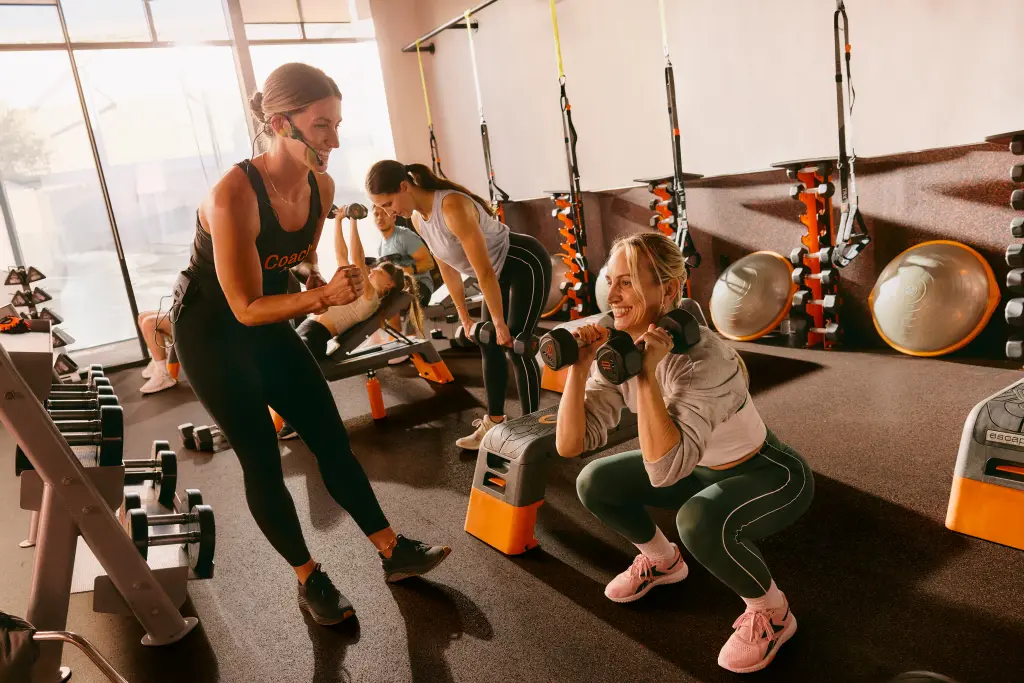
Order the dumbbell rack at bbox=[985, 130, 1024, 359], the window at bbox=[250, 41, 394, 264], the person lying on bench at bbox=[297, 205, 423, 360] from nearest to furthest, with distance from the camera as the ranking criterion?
1. the dumbbell rack at bbox=[985, 130, 1024, 359]
2. the person lying on bench at bbox=[297, 205, 423, 360]
3. the window at bbox=[250, 41, 394, 264]

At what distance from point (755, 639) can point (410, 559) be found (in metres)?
0.89

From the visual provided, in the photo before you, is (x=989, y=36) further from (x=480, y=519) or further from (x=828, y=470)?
(x=480, y=519)

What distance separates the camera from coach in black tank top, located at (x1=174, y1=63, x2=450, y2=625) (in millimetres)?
1478

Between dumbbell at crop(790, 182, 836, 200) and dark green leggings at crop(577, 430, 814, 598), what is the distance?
94.3 inches

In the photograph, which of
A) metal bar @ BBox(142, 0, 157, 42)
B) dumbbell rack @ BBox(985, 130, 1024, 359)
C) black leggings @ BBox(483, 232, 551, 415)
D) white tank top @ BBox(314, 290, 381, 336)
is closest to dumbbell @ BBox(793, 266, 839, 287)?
dumbbell rack @ BBox(985, 130, 1024, 359)

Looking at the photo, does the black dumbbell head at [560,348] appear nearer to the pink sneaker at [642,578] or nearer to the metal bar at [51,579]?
the pink sneaker at [642,578]

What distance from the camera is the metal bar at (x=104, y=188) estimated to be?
5.21 meters

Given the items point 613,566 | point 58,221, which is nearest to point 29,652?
point 613,566

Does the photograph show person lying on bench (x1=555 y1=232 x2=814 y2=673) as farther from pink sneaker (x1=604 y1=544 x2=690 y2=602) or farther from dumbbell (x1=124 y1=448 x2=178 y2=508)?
dumbbell (x1=124 y1=448 x2=178 y2=508)

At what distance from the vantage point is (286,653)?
1758mm

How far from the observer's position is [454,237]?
2.49 m

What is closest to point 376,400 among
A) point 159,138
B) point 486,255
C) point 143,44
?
point 486,255

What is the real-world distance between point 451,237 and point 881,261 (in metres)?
2.40

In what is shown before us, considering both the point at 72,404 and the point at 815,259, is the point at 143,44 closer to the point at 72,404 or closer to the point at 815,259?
the point at 72,404
